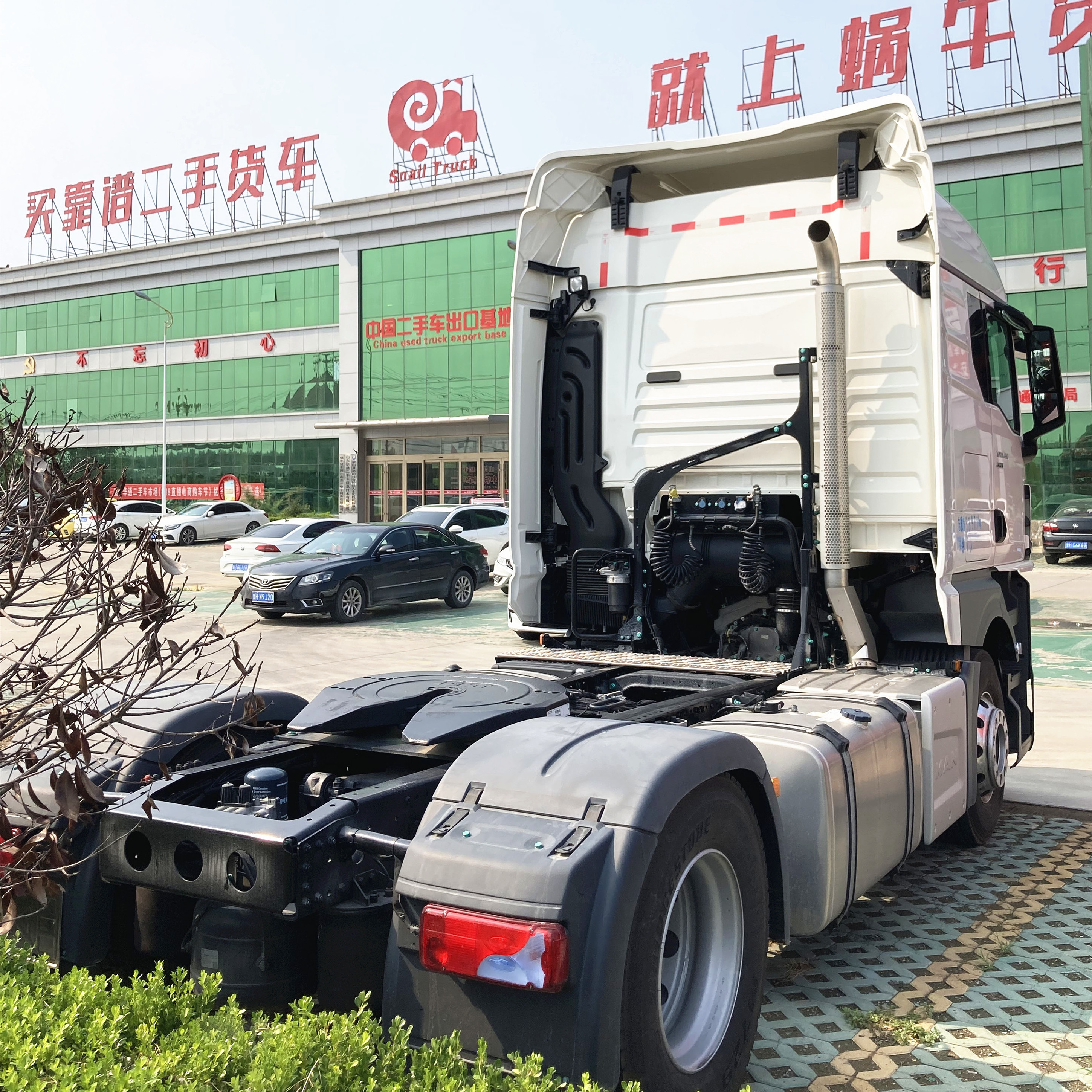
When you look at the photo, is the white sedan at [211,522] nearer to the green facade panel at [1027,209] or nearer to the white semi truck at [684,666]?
the green facade panel at [1027,209]

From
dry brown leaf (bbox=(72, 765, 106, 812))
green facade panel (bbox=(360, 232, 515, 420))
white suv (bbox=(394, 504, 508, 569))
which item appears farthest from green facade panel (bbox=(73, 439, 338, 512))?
dry brown leaf (bbox=(72, 765, 106, 812))

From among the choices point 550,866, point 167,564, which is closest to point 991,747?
point 550,866

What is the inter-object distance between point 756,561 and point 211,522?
119 ft

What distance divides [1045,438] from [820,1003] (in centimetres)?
3475

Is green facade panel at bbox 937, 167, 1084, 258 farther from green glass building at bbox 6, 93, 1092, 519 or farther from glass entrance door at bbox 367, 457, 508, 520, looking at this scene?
glass entrance door at bbox 367, 457, 508, 520

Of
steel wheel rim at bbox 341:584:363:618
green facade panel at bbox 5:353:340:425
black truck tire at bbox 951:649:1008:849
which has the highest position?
green facade panel at bbox 5:353:340:425

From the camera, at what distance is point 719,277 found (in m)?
5.67

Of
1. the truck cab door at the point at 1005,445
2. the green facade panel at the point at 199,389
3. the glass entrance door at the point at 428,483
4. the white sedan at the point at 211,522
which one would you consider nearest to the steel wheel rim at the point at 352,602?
the truck cab door at the point at 1005,445

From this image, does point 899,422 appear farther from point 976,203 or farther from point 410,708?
point 976,203

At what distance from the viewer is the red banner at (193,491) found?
52.2 m

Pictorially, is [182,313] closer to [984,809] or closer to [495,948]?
[984,809]

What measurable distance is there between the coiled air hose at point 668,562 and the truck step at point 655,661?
0.41 metres

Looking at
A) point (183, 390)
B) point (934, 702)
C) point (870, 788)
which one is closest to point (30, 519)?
point (870, 788)

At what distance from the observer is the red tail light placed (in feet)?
8.12
